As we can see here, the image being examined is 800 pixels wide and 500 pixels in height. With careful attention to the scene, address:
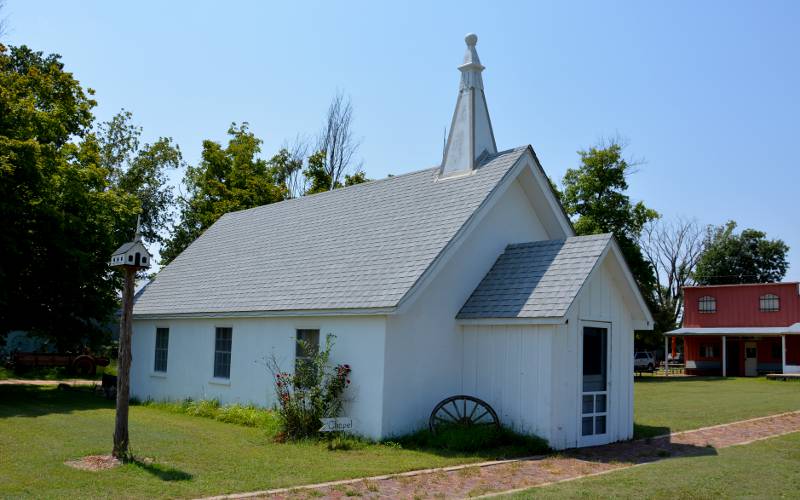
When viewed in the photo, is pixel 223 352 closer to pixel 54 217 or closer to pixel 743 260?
pixel 54 217

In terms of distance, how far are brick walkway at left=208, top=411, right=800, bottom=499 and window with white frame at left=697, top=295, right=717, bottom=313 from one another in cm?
3447

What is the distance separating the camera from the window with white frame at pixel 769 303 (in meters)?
44.2

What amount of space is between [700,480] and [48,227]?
19549mm

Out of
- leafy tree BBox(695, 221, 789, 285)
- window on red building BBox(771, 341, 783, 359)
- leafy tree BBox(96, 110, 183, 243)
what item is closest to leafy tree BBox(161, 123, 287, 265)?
leafy tree BBox(96, 110, 183, 243)

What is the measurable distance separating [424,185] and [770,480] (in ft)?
33.1

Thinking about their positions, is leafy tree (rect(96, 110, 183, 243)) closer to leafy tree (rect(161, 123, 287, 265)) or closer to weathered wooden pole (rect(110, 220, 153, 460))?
leafy tree (rect(161, 123, 287, 265))

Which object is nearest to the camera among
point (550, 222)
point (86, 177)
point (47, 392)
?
point (550, 222)

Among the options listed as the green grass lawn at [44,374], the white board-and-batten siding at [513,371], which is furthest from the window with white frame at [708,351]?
the white board-and-batten siding at [513,371]

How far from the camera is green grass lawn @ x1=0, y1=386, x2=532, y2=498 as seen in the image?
896 centimetres

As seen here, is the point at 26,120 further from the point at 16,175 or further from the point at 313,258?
the point at 313,258

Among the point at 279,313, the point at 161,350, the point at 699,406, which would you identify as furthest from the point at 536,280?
the point at 161,350

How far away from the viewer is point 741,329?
44719 mm

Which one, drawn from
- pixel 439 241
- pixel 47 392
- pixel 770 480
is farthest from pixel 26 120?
pixel 770 480

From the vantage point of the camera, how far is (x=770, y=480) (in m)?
9.70
